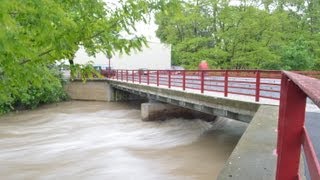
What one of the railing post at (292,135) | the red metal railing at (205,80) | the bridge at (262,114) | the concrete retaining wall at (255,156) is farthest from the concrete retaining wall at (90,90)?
the railing post at (292,135)

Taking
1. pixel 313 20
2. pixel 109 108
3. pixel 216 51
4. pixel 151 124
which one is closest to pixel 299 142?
pixel 151 124

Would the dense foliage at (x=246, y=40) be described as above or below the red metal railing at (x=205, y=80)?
above

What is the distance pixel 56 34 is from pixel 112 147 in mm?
10708

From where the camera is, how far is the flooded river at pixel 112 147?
35.3ft

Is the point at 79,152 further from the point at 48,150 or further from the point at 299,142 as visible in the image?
the point at 299,142

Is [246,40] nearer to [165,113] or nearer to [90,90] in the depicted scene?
[90,90]

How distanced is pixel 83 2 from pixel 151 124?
49.4ft

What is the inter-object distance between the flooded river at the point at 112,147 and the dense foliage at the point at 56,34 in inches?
244

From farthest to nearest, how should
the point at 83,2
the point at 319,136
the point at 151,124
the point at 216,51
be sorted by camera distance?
the point at 216,51
the point at 151,124
the point at 319,136
the point at 83,2

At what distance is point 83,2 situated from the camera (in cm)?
426

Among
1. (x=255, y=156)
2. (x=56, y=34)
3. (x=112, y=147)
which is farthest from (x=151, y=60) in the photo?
(x=56, y=34)

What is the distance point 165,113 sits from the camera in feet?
65.8

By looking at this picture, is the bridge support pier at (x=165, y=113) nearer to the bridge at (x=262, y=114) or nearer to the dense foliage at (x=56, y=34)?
the bridge at (x=262, y=114)

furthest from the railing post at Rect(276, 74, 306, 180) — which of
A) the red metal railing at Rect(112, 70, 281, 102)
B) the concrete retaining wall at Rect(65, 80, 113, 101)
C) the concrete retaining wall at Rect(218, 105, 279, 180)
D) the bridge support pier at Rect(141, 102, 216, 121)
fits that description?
the concrete retaining wall at Rect(65, 80, 113, 101)
